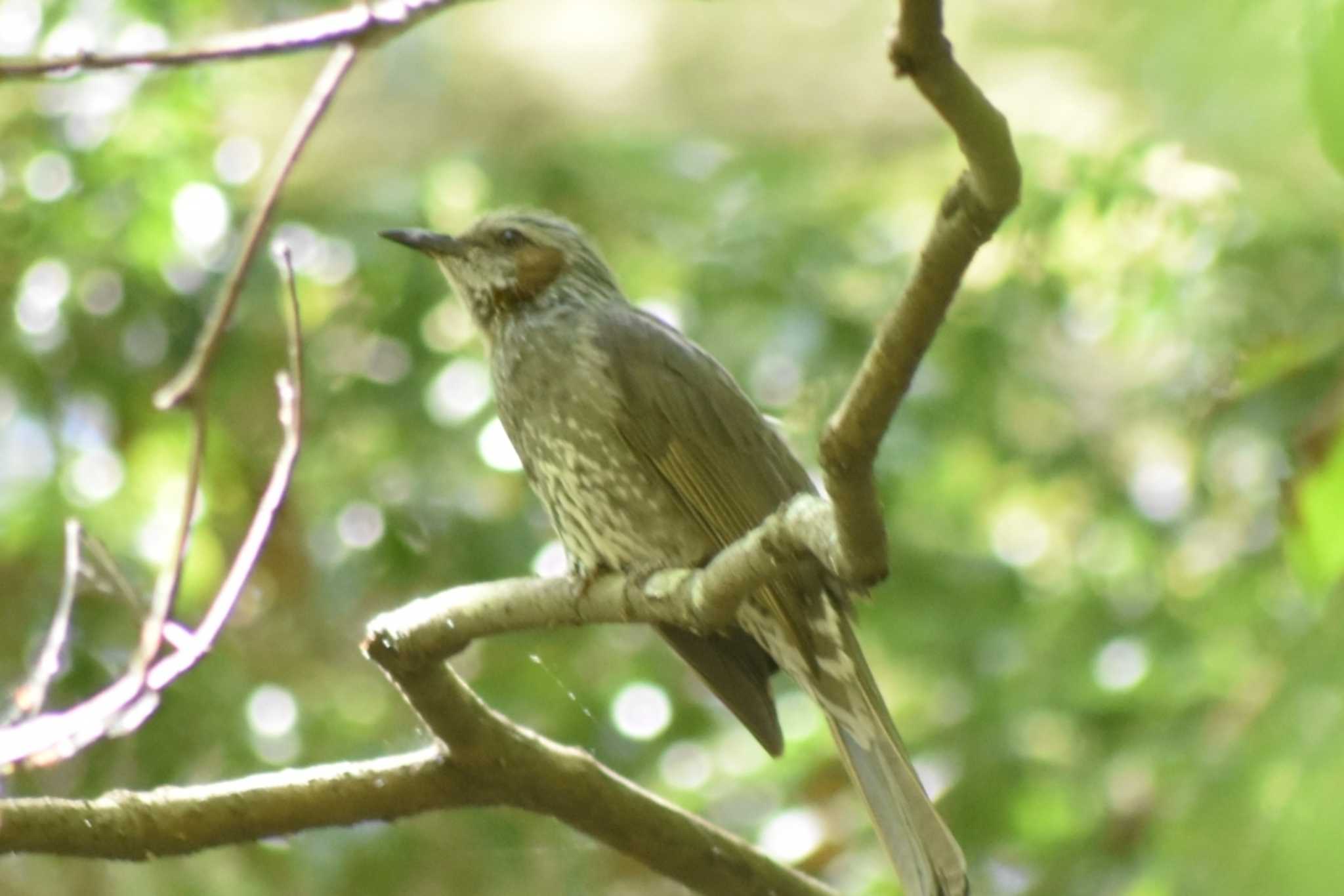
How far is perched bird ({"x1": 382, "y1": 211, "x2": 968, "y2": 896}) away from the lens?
328cm

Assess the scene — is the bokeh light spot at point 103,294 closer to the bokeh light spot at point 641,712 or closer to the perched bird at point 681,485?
the perched bird at point 681,485

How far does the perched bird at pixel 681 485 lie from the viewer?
3279 mm

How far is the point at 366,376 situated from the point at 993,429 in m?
2.12

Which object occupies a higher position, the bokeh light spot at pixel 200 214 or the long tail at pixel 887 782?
the bokeh light spot at pixel 200 214

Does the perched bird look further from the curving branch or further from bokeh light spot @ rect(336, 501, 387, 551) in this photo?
bokeh light spot @ rect(336, 501, 387, 551)

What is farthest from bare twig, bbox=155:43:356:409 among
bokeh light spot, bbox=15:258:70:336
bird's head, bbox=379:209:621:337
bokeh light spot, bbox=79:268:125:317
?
bokeh light spot, bbox=79:268:125:317

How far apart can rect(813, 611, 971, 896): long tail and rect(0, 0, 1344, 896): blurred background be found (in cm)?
106

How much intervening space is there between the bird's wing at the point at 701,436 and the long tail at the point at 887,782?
109mm

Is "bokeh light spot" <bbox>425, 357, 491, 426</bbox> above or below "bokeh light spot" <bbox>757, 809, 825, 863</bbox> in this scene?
above

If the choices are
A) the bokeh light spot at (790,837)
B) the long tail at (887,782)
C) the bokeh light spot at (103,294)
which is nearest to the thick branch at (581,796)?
the long tail at (887,782)

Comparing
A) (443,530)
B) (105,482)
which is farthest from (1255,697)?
(105,482)

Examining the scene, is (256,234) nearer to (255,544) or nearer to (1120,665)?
(255,544)

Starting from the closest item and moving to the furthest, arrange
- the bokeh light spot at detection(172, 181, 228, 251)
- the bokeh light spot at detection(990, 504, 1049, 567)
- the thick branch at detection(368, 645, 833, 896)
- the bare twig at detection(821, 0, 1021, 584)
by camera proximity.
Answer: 1. the bare twig at detection(821, 0, 1021, 584)
2. the thick branch at detection(368, 645, 833, 896)
3. the bokeh light spot at detection(172, 181, 228, 251)
4. the bokeh light spot at detection(990, 504, 1049, 567)

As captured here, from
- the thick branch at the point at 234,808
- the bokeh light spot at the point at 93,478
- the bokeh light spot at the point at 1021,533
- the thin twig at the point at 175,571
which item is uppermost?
the bokeh light spot at the point at 1021,533
